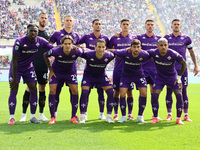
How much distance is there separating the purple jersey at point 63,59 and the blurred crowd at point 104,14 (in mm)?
18472

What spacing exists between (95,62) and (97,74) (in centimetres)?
32

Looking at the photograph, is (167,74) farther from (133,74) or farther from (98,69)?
(98,69)

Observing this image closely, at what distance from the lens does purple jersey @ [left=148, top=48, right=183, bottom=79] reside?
21.8 feet

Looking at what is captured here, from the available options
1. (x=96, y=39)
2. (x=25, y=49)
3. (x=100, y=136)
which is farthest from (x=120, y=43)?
(x=100, y=136)

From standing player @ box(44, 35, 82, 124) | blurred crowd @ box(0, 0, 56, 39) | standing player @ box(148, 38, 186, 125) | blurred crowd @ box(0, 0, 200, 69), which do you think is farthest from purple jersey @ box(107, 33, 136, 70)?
blurred crowd @ box(0, 0, 56, 39)

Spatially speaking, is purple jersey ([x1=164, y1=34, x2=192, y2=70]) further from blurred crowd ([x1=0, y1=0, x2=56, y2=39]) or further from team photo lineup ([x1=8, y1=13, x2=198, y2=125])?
blurred crowd ([x1=0, y1=0, x2=56, y2=39])

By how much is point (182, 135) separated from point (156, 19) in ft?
121

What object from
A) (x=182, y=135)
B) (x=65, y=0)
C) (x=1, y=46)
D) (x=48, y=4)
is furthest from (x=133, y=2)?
(x=182, y=135)

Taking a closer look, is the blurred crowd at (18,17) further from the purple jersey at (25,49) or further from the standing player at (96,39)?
the purple jersey at (25,49)

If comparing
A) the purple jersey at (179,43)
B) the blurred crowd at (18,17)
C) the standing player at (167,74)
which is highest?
the blurred crowd at (18,17)

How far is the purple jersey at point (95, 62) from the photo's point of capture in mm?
6641

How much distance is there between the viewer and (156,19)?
4053cm

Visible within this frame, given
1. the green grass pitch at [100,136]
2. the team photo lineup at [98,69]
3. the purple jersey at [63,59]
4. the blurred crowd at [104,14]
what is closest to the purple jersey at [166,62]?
the team photo lineup at [98,69]

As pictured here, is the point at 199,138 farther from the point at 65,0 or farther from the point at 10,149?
the point at 65,0
